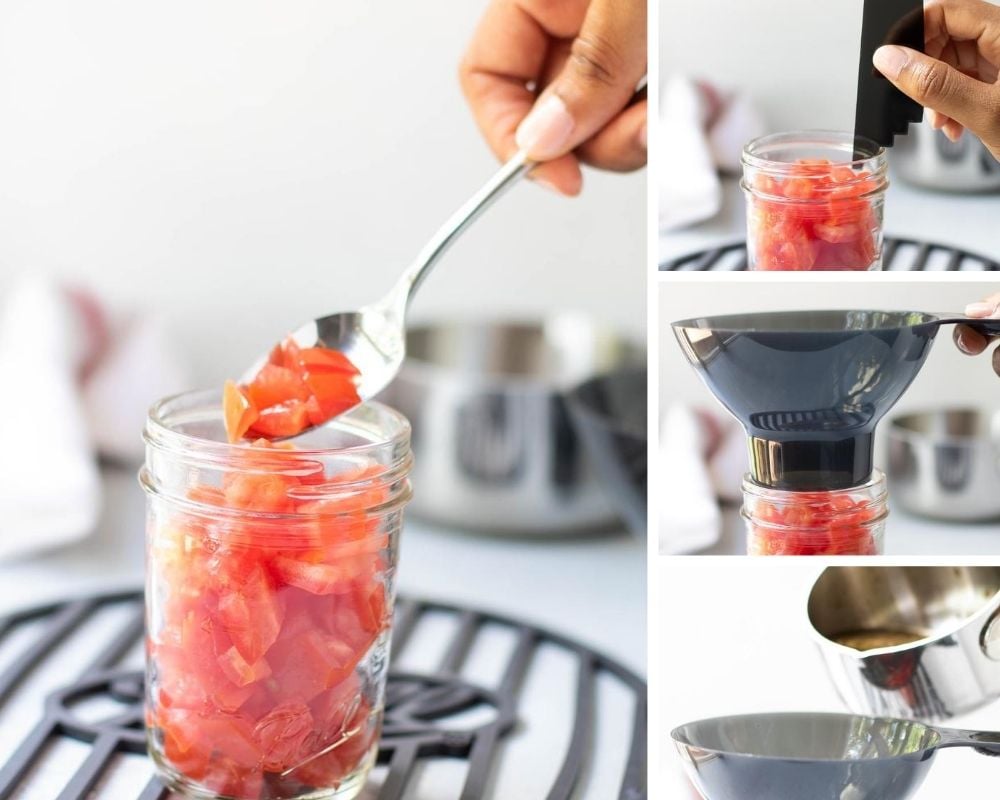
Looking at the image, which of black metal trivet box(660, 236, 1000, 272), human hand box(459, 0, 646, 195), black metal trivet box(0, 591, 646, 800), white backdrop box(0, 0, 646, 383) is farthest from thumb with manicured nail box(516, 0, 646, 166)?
white backdrop box(0, 0, 646, 383)

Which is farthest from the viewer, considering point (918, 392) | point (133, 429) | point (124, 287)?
point (124, 287)

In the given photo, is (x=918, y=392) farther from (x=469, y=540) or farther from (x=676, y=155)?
(x=469, y=540)

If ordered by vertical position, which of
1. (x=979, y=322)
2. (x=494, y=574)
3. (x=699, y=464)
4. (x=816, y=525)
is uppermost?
(x=979, y=322)

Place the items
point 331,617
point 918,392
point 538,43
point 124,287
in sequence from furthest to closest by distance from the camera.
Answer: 1. point 124,287
2. point 918,392
3. point 538,43
4. point 331,617

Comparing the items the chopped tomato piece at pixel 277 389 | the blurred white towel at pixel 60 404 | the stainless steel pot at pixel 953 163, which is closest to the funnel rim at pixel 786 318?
the stainless steel pot at pixel 953 163

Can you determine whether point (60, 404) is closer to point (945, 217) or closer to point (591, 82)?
point (591, 82)

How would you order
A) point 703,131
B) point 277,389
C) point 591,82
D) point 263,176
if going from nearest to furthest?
point 277,389 < point 591,82 < point 703,131 < point 263,176

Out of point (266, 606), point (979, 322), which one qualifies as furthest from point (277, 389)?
point (979, 322)

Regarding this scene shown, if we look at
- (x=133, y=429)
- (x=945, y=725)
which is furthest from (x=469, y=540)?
(x=945, y=725)
